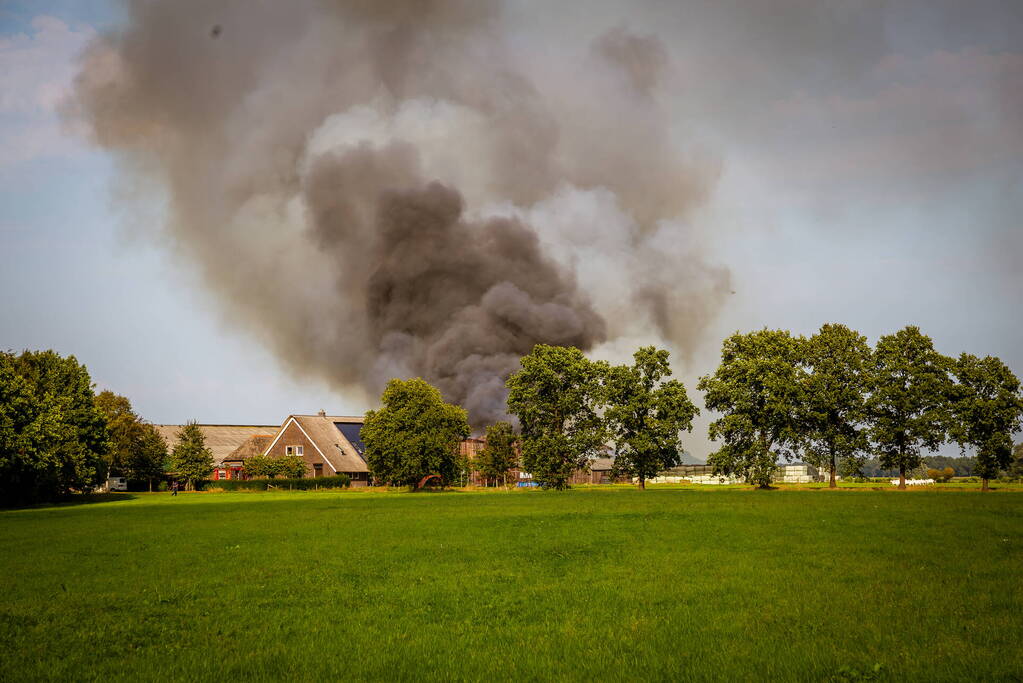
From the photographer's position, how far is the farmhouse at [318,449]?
10288 cm

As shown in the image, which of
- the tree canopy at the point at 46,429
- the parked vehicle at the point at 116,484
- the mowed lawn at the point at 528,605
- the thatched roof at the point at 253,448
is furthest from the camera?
the thatched roof at the point at 253,448

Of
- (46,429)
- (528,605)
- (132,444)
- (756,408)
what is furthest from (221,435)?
(528,605)

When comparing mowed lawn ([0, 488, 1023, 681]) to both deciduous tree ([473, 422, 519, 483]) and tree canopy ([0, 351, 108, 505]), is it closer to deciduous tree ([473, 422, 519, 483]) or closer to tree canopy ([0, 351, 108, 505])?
tree canopy ([0, 351, 108, 505])

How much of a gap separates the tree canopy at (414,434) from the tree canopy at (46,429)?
92.8 ft

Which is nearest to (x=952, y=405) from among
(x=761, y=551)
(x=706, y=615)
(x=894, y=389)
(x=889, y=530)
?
(x=894, y=389)

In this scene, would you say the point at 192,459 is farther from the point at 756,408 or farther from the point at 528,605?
the point at 528,605

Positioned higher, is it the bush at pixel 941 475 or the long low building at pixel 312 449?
the long low building at pixel 312 449

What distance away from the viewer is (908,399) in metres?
68.1

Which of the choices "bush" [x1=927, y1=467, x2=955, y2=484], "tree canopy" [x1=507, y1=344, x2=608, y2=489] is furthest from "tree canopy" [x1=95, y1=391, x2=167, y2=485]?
"bush" [x1=927, y1=467, x2=955, y2=484]

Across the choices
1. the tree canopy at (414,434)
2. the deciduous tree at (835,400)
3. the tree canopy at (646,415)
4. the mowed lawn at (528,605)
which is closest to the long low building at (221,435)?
the tree canopy at (414,434)

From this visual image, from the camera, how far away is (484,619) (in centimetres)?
1237

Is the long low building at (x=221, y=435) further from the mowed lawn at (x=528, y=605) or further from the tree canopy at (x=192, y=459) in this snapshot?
the mowed lawn at (x=528, y=605)

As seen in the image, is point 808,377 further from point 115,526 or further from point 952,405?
point 115,526

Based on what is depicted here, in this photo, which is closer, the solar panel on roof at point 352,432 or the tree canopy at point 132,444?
the tree canopy at point 132,444
